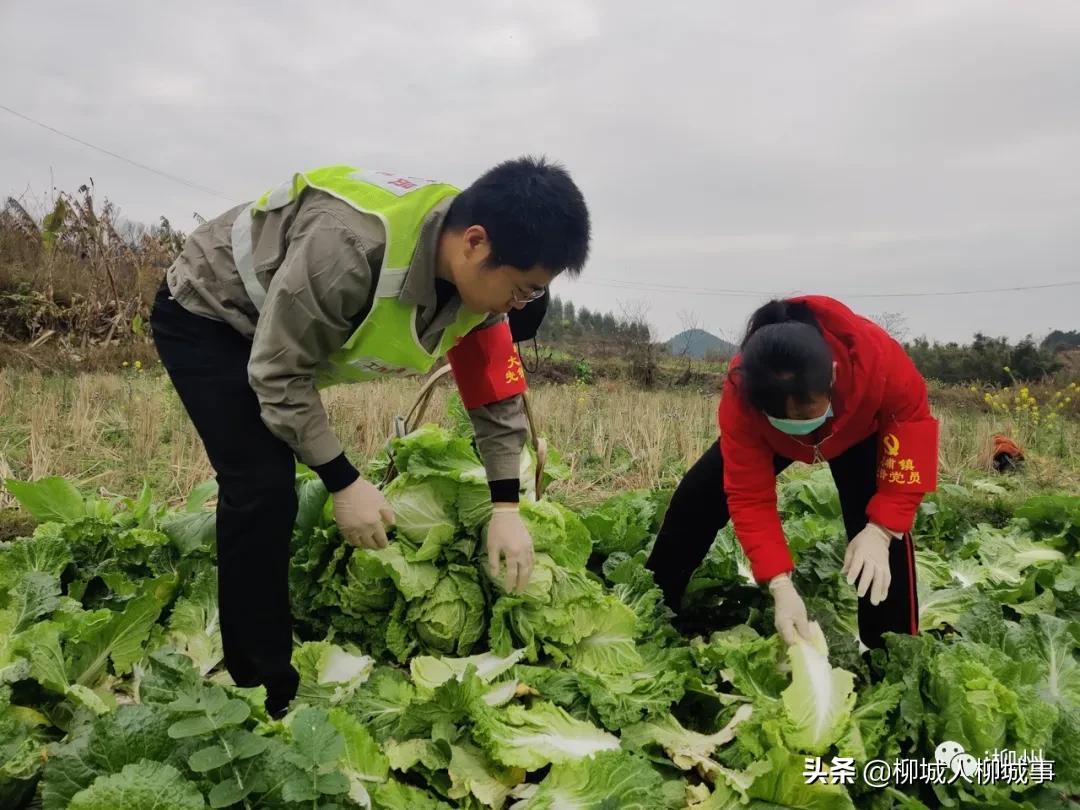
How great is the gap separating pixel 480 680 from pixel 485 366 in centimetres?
91

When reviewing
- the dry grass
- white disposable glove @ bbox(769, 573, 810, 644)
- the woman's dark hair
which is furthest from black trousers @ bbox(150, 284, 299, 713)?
the dry grass

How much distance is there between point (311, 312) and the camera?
5.88 ft

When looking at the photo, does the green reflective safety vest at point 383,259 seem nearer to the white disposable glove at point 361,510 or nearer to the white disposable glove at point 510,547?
the white disposable glove at point 361,510

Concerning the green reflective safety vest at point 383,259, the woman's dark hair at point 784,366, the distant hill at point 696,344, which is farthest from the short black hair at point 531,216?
the distant hill at point 696,344

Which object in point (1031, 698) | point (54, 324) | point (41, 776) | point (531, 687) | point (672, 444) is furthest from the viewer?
point (54, 324)

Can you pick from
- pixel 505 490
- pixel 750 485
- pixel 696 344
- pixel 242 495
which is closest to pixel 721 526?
pixel 750 485

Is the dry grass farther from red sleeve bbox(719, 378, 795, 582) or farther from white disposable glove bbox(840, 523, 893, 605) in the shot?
white disposable glove bbox(840, 523, 893, 605)

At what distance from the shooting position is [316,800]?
1.43 meters

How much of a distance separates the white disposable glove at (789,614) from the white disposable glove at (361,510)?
3.78 ft

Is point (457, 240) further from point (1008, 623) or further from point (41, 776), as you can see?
point (1008, 623)

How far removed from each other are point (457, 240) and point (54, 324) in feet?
42.1

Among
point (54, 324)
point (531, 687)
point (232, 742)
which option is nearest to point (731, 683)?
point (531, 687)

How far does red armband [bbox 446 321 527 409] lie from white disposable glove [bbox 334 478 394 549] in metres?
0.52

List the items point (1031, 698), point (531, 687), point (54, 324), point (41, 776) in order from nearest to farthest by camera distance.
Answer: point (41, 776), point (1031, 698), point (531, 687), point (54, 324)
